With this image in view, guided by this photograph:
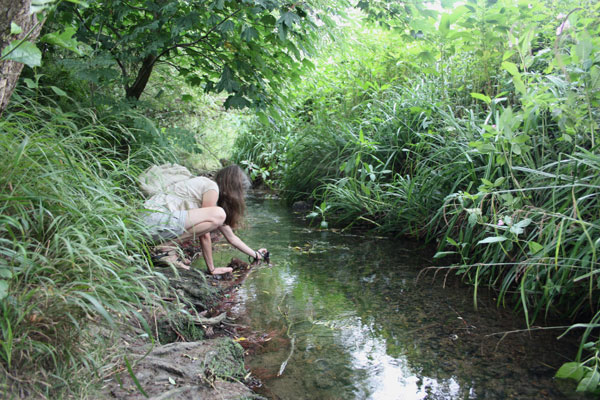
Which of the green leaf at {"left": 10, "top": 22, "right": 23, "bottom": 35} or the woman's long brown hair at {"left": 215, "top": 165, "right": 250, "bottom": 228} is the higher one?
the green leaf at {"left": 10, "top": 22, "right": 23, "bottom": 35}

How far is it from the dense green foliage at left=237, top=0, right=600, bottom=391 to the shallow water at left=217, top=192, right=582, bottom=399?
0.74 ft

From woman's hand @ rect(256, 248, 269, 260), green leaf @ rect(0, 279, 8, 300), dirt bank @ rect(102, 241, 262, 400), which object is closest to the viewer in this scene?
green leaf @ rect(0, 279, 8, 300)

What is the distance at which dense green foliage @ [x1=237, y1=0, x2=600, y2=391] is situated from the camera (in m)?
2.61

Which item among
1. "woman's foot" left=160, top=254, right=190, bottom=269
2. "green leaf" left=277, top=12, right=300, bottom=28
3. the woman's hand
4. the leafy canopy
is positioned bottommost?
"woman's foot" left=160, top=254, right=190, bottom=269

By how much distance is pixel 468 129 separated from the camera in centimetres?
414

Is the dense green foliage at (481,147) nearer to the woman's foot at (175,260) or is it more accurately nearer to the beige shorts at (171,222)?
the beige shorts at (171,222)

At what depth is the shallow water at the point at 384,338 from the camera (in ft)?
6.95

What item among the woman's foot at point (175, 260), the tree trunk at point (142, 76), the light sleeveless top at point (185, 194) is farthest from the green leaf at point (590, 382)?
the tree trunk at point (142, 76)

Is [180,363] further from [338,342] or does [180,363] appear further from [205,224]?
[205,224]

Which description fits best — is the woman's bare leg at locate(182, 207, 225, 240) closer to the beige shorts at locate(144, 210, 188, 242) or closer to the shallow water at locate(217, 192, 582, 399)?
the beige shorts at locate(144, 210, 188, 242)

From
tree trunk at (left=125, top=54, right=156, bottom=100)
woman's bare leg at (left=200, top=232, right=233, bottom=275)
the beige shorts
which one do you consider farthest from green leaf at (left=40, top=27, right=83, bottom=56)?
tree trunk at (left=125, top=54, right=156, bottom=100)

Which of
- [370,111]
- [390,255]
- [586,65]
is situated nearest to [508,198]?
[586,65]

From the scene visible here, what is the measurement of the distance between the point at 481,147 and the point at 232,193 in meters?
2.18

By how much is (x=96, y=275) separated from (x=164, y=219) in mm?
1563
